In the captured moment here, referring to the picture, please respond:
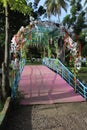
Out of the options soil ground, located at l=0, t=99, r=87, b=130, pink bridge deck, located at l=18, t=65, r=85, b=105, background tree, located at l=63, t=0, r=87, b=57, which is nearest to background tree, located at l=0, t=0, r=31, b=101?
pink bridge deck, located at l=18, t=65, r=85, b=105

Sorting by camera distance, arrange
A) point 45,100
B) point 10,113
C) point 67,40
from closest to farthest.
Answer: point 10,113, point 45,100, point 67,40

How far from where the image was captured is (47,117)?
1071 cm

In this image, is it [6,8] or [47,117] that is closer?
[47,117]

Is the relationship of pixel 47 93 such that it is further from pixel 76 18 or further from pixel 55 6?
pixel 76 18

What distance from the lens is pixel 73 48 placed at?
638 inches

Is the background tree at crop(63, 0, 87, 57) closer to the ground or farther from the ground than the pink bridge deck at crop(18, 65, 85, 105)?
farther from the ground

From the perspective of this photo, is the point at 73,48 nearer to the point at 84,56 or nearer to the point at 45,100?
the point at 45,100

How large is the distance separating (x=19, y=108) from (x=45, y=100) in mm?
1471

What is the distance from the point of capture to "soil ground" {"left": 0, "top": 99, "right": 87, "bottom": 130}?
9680mm

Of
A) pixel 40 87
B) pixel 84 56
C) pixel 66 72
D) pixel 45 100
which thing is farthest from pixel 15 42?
pixel 84 56

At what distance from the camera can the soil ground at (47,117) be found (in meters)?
9.68

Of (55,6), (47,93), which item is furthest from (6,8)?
(55,6)

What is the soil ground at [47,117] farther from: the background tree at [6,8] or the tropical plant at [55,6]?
the tropical plant at [55,6]

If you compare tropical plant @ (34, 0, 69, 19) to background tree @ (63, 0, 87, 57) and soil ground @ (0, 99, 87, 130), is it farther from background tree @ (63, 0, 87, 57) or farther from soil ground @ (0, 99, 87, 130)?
soil ground @ (0, 99, 87, 130)
